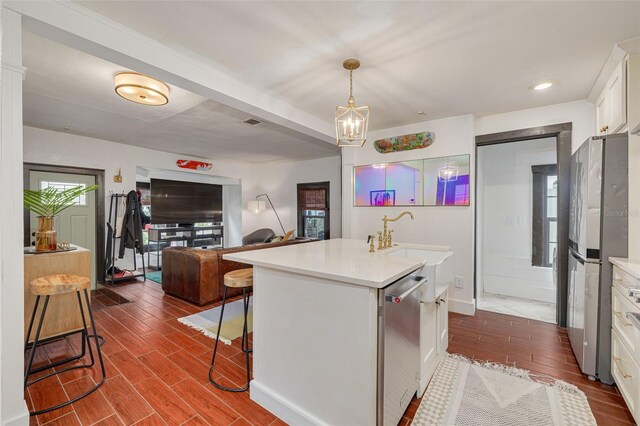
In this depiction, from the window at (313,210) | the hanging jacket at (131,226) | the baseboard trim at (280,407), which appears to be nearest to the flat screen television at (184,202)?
the hanging jacket at (131,226)

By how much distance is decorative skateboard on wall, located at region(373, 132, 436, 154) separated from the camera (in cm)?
400

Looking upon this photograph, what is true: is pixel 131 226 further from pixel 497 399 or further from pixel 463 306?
pixel 497 399

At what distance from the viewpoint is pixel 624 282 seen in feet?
6.91

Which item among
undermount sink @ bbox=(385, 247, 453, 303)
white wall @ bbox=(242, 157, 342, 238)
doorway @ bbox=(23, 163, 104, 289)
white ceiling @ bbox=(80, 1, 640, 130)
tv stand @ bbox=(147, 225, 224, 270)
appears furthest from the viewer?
white wall @ bbox=(242, 157, 342, 238)

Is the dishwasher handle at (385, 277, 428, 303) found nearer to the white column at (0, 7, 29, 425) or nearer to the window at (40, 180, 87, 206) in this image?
the white column at (0, 7, 29, 425)

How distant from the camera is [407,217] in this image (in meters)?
4.19

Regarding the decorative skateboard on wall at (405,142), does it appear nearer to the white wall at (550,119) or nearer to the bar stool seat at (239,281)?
the white wall at (550,119)

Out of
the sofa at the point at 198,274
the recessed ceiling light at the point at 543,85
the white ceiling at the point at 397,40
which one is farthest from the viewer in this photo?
the sofa at the point at 198,274

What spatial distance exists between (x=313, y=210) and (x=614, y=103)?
16.9ft

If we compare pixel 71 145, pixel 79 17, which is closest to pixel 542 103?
pixel 79 17

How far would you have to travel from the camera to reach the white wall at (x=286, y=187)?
6.60 meters

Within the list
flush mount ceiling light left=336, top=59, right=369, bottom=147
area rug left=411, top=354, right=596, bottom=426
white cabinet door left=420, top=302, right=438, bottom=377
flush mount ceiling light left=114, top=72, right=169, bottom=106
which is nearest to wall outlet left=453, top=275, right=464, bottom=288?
area rug left=411, top=354, right=596, bottom=426

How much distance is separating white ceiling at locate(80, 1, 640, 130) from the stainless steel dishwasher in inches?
66.0

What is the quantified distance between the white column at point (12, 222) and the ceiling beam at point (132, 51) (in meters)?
0.14
